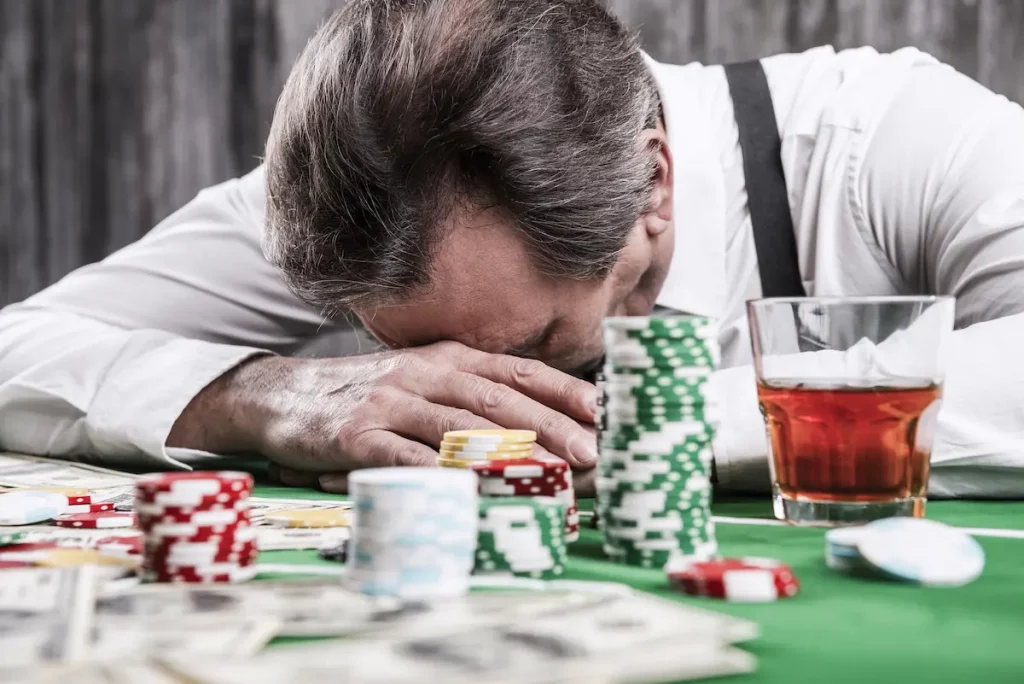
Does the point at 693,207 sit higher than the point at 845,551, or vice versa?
the point at 693,207

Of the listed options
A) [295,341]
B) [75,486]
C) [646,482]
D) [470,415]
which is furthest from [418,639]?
[295,341]

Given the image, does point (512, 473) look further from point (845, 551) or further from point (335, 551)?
point (845, 551)

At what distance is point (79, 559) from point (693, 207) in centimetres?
188

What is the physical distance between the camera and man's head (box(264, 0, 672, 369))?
2098 mm

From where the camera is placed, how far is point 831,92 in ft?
9.25

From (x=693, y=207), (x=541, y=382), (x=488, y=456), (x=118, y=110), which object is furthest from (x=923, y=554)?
(x=118, y=110)

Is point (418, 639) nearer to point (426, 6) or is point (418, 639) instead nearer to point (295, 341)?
point (426, 6)

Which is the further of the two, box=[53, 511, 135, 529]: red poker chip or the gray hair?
the gray hair

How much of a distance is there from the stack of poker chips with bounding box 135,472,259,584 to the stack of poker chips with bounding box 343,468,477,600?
0.13 m

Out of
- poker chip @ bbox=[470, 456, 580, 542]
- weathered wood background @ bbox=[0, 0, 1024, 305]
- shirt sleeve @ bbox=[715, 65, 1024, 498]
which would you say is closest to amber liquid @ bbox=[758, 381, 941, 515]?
shirt sleeve @ bbox=[715, 65, 1024, 498]

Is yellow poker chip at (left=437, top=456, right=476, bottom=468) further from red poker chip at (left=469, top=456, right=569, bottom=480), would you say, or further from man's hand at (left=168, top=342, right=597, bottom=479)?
man's hand at (left=168, top=342, right=597, bottom=479)

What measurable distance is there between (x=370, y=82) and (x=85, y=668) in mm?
1482

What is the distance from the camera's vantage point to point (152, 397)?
242 centimetres

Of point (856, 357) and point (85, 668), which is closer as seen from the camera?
point (85, 668)
